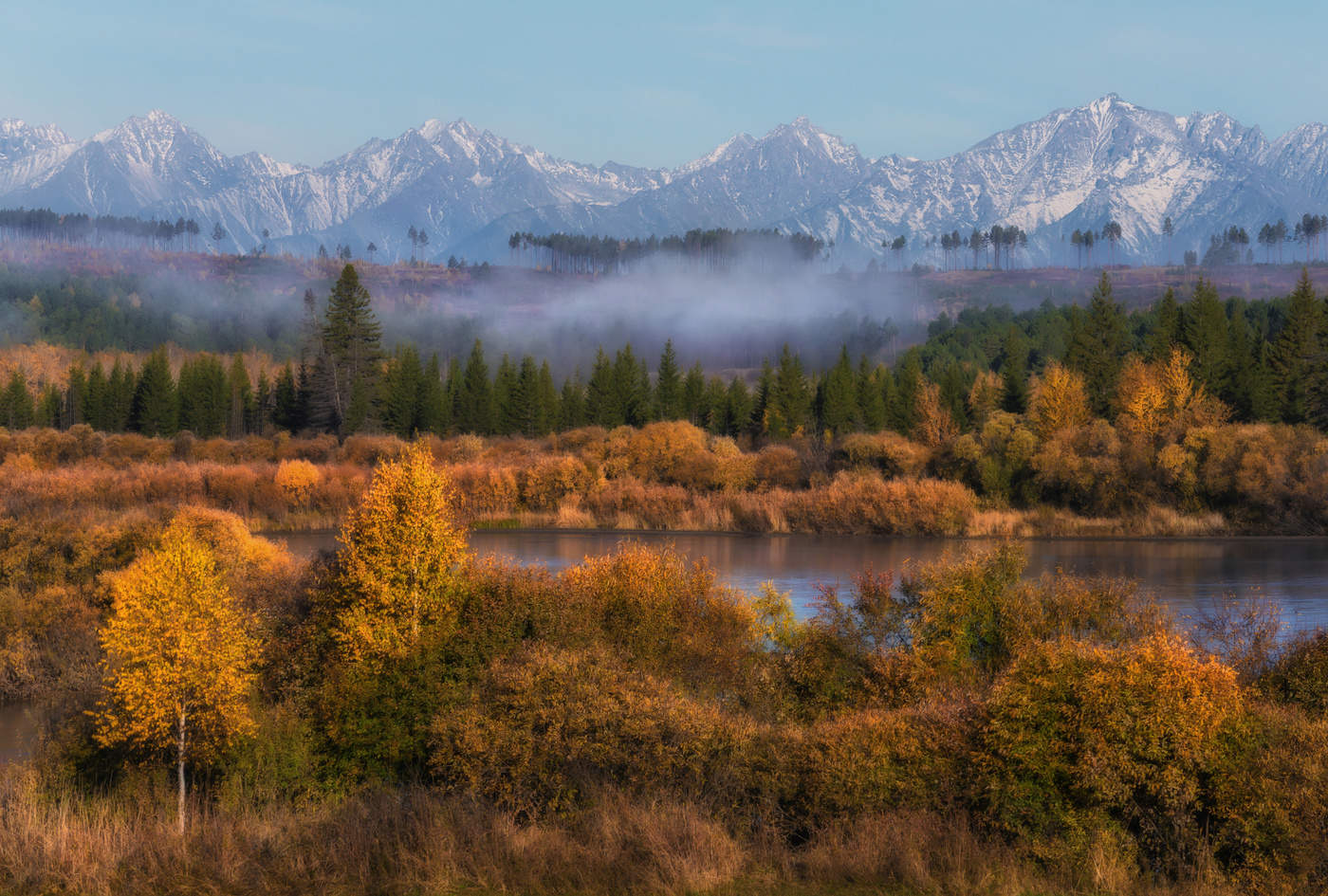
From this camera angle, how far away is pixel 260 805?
18594 millimetres

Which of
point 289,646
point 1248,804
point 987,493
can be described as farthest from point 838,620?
point 987,493

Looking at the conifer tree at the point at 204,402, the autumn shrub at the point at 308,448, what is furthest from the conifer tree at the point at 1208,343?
the conifer tree at the point at 204,402

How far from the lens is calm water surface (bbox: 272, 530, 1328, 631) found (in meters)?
37.7

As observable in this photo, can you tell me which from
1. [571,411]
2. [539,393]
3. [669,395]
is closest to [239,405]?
[539,393]

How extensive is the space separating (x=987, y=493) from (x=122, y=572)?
45586 mm

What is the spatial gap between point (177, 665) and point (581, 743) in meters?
6.55

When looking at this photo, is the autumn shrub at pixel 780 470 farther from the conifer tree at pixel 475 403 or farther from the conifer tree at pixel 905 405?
the conifer tree at pixel 475 403

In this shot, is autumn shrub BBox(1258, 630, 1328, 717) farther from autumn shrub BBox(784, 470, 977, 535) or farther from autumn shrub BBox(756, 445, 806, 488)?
autumn shrub BBox(756, 445, 806, 488)

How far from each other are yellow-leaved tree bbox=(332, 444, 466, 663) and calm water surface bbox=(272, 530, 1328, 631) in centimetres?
1339

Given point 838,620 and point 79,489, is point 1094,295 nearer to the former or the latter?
point 79,489

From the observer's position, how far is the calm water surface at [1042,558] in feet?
124

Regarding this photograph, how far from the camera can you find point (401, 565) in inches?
863

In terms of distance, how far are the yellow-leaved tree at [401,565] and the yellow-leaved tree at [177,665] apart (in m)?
2.41

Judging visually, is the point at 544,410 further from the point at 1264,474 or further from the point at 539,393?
the point at 1264,474
